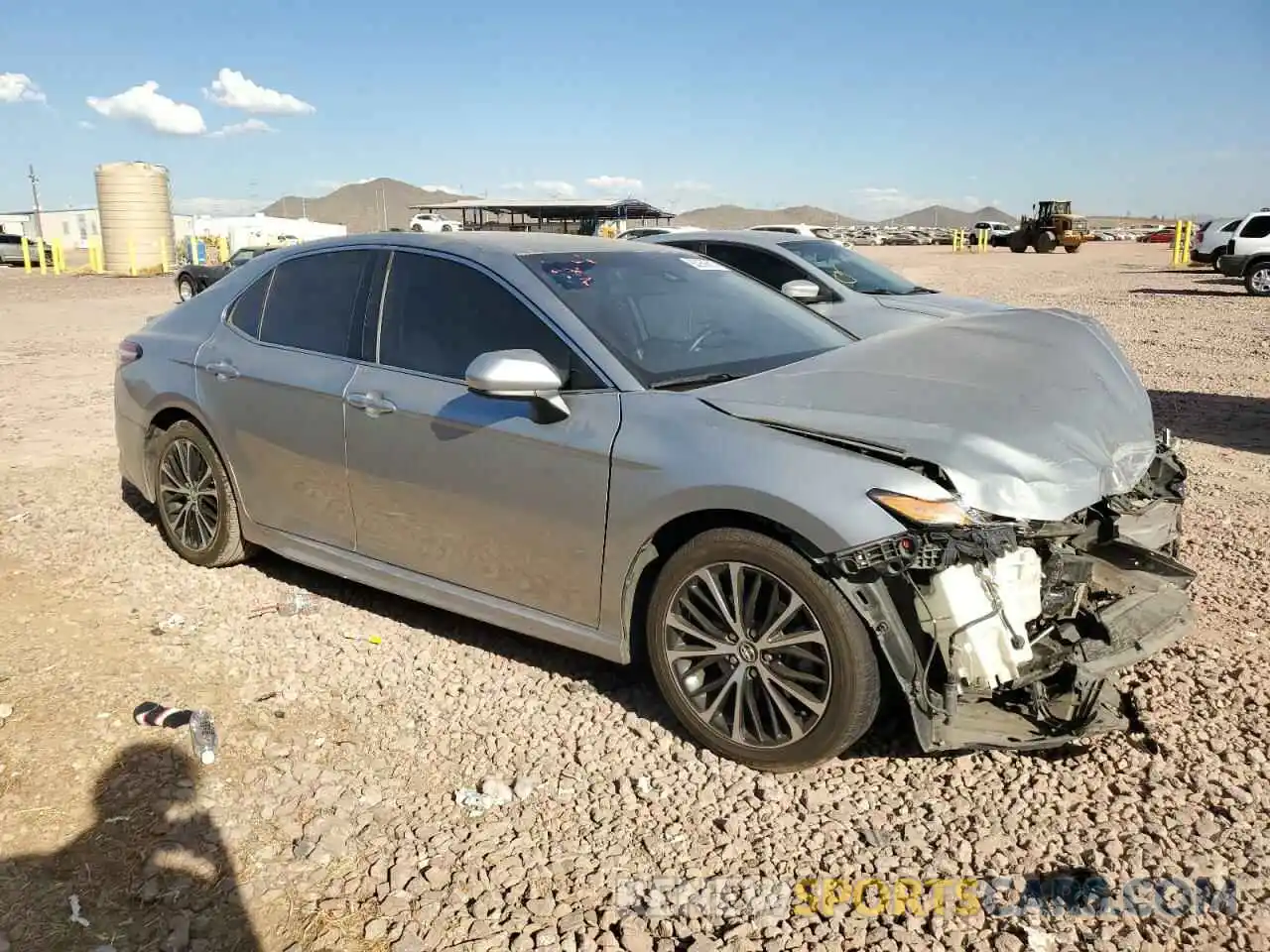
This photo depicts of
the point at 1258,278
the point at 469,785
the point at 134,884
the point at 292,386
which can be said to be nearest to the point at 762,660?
the point at 469,785

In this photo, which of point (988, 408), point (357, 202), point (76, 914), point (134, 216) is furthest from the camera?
point (357, 202)

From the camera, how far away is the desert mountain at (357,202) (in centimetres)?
16175

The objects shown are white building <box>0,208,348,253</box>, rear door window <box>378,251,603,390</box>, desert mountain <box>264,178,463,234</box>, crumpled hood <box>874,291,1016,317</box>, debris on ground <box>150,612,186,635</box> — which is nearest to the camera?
rear door window <box>378,251,603,390</box>

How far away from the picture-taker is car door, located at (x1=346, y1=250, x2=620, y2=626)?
349 cm

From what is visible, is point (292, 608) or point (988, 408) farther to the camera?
point (292, 608)

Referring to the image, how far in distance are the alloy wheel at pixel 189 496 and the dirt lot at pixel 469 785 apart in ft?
0.93

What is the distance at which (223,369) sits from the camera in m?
4.76

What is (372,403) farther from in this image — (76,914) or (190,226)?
(190,226)

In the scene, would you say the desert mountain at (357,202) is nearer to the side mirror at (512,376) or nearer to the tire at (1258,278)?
the tire at (1258,278)

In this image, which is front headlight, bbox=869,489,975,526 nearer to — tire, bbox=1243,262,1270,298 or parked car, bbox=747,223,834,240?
parked car, bbox=747,223,834,240

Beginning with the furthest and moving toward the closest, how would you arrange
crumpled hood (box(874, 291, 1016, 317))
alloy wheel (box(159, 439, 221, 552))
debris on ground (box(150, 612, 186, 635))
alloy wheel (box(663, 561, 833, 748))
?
crumpled hood (box(874, 291, 1016, 317)), alloy wheel (box(159, 439, 221, 552)), debris on ground (box(150, 612, 186, 635)), alloy wheel (box(663, 561, 833, 748))

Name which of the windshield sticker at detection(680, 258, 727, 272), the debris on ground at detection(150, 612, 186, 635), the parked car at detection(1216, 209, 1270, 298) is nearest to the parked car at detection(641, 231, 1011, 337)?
the windshield sticker at detection(680, 258, 727, 272)

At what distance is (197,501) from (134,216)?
45.4 m

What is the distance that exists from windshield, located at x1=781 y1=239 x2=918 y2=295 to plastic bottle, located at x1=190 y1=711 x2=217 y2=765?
7167 mm
